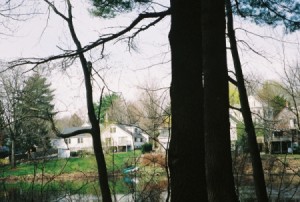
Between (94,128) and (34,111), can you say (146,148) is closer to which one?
(94,128)

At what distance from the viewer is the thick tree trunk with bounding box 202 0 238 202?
2941 millimetres

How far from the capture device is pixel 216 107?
310cm

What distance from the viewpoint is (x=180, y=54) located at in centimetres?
373

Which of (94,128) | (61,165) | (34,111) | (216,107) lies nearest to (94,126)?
(94,128)

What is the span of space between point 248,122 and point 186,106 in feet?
10.8

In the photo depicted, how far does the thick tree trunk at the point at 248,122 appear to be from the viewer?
6051 millimetres

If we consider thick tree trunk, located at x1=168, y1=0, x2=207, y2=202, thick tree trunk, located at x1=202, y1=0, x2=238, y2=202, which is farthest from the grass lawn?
thick tree trunk, located at x1=202, y1=0, x2=238, y2=202

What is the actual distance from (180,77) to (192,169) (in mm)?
1033

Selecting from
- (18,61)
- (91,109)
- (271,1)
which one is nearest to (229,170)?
(18,61)

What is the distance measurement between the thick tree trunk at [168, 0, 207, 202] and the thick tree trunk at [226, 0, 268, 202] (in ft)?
7.89

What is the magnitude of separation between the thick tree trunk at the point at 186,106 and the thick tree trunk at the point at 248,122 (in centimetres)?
241

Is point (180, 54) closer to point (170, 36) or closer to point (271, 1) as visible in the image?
point (170, 36)

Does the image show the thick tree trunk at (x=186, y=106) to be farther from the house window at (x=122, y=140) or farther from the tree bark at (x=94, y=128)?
the house window at (x=122, y=140)

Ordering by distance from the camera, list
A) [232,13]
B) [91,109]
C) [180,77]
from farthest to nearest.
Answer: [91,109] → [232,13] → [180,77]
